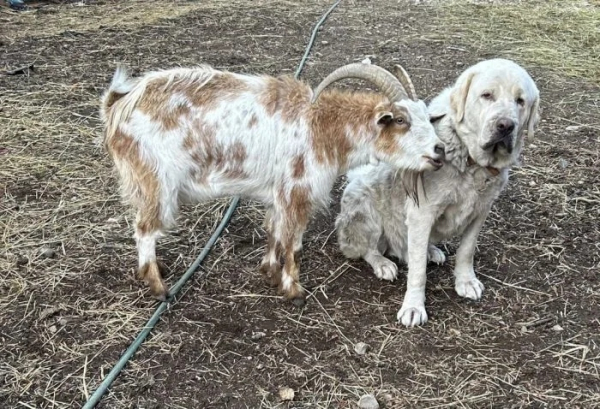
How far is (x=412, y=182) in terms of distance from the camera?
13.4 feet

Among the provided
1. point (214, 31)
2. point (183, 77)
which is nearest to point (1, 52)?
point (214, 31)

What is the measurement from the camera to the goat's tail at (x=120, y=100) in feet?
12.9

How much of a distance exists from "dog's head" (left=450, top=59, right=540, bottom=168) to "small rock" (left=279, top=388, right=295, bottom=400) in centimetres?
169

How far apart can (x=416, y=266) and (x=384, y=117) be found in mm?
945

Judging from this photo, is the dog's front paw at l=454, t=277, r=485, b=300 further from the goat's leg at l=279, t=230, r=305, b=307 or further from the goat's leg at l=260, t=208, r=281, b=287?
the goat's leg at l=260, t=208, r=281, b=287

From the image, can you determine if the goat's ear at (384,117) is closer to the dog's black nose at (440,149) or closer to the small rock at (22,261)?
the dog's black nose at (440,149)

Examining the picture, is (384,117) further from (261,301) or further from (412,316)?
(261,301)

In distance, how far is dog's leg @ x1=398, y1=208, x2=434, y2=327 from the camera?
4078mm

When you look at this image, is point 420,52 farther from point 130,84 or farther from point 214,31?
point 130,84

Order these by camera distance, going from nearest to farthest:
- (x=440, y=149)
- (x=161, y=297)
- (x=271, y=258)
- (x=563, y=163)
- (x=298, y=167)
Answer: (x=440, y=149)
(x=298, y=167)
(x=161, y=297)
(x=271, y=258)
(x=563, y=163)

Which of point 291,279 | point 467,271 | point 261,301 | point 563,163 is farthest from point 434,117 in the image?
point 563,163

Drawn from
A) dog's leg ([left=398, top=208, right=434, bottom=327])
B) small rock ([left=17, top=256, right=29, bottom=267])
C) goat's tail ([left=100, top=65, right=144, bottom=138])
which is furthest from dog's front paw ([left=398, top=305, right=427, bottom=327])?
→ small rock ([left=17, top=256, right=29, bottom=267])

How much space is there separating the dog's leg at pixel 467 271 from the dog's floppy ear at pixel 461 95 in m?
0.79

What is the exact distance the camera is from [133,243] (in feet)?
15.9
